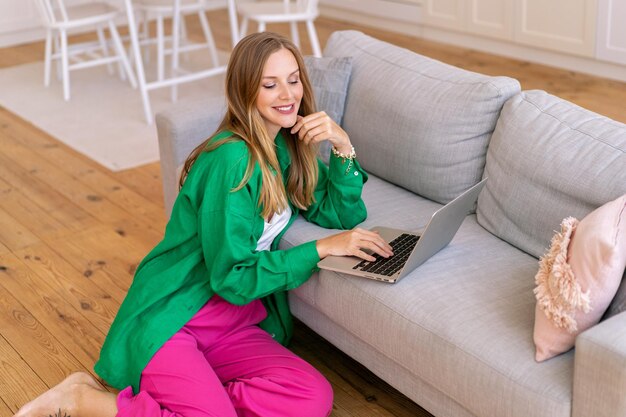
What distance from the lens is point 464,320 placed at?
1913mm

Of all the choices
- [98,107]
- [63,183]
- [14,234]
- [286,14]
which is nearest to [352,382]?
[14,234]

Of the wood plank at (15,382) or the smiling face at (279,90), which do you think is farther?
the wood plank at (15,382)

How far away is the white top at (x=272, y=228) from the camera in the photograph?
2.29 m

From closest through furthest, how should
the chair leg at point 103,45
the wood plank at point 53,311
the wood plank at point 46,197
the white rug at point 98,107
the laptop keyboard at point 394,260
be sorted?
the laptop keyboard at point 394,260
the wood plank at point 53,311
the wood plank at point 46,197
the white rug at point 98,107
the chair leg at point 103,45

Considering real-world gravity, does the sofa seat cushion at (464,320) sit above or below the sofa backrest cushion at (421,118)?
below

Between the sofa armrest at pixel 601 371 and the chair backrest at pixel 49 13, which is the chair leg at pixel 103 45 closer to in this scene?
the chair backrest at pixel 49 13

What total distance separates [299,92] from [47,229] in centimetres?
168

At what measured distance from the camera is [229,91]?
219 cm

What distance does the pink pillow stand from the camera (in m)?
1.70

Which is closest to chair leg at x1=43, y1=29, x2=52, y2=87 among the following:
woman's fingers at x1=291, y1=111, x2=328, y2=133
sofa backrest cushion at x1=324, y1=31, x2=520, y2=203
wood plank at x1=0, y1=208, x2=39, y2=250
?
wood plank at x1=0, y1=208, x2=39, y2=250

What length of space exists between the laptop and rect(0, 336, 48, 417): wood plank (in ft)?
2.99

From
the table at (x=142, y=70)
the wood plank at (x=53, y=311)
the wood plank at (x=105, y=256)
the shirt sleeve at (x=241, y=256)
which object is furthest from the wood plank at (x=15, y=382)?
the table at (x=142, y=70)

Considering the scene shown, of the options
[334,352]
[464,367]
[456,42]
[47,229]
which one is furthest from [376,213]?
[456,42]

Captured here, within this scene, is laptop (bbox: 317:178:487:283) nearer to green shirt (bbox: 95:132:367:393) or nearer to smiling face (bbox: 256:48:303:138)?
green shirt (bbox: 95:132:367:393)
